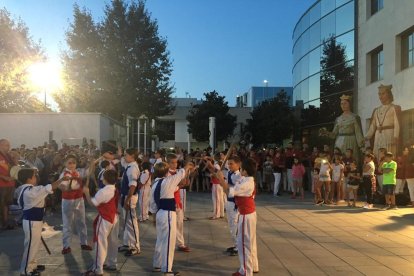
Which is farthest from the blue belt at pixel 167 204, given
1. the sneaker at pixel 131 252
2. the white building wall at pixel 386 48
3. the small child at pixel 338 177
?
the white building wall at pixel 386 48

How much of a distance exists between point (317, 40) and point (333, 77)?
3840mm

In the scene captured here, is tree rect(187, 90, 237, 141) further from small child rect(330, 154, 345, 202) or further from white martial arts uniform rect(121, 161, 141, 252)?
white martial arts uniform rect(121, 161, 141, 252)

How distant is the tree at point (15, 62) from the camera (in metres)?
29.4

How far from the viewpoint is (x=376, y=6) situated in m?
21.1

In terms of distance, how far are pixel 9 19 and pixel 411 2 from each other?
26.0m

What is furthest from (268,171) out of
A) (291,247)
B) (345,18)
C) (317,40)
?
(317,40)

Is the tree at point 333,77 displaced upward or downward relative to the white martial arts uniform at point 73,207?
upward

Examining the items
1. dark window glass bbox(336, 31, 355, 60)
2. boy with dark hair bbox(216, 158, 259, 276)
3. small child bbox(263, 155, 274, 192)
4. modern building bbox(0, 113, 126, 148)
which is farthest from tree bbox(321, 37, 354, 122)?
boy with dark hair bbox(216, 158, 259, 276)

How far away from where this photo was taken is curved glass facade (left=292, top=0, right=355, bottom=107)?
24.2 m

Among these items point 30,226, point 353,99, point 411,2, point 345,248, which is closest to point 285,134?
point 353,99

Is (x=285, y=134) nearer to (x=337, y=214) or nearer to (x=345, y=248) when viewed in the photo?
(x=337, y=214)

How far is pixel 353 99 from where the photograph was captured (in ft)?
77.3

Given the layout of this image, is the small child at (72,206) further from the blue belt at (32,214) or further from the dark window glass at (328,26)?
the dark window glass at (328,26)

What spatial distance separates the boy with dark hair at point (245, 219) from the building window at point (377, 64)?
52.6 feet
